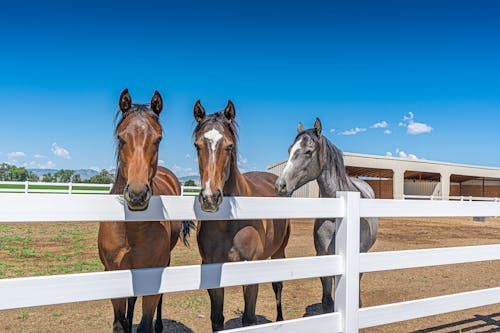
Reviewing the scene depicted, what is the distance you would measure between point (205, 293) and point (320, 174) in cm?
308

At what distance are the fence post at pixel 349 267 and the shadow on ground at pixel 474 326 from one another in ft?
6.69

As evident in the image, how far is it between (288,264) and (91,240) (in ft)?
33.6

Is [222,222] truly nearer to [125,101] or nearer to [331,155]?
[125,101]

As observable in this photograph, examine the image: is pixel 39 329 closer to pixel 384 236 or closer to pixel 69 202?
pixel 69 202

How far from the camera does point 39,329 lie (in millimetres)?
4656

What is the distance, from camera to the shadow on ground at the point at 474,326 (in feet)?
15.5

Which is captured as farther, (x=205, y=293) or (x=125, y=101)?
(x=205, y=293)

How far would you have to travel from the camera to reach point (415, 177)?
1532 inches

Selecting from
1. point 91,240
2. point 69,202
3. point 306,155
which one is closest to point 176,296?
point 306,155

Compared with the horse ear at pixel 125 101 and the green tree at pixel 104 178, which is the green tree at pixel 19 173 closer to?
the green tree at pixel 104 178

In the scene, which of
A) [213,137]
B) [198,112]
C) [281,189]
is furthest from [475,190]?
[213,137]

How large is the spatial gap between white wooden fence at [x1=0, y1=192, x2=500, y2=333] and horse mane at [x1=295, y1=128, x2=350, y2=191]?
1164 millimetres

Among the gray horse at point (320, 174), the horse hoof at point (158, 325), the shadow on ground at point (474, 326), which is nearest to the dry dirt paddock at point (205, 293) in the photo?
the shadow on ground at point (474, 326)

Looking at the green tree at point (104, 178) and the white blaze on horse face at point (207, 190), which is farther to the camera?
the green tree at point (104, 178)
